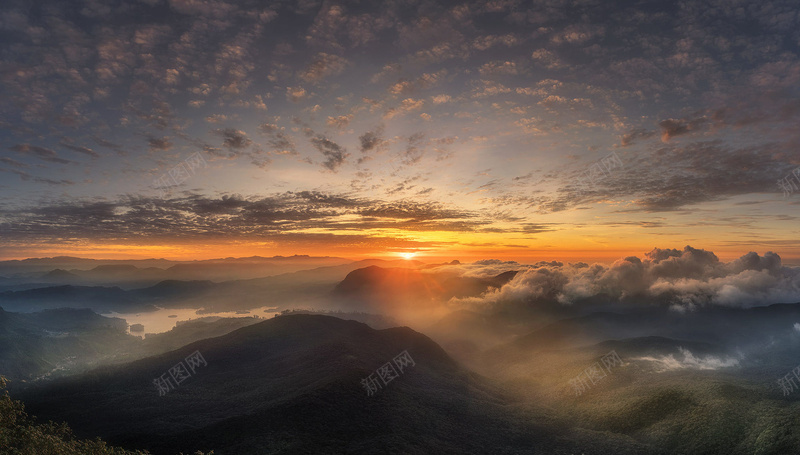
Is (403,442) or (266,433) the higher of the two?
(266,433)

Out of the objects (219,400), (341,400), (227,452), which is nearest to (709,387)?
(341,400)

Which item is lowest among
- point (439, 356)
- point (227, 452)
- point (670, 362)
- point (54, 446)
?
point (670, 362)

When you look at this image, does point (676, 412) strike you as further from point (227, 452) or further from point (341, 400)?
point (227, 452)

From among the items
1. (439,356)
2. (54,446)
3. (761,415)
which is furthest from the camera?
(439,356)

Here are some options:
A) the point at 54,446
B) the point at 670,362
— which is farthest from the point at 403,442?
the point at 670,362

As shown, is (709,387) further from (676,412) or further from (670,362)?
(670,362)

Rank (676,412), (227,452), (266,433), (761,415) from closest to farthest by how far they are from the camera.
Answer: (227,452)
(266,433)
(761,415)
(676,412)

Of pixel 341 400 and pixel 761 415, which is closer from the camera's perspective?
pixel 341 400
